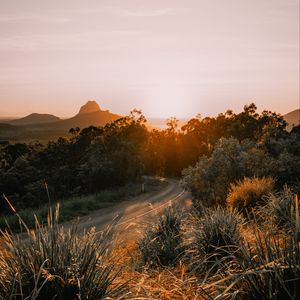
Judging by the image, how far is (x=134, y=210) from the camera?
30.4 meters

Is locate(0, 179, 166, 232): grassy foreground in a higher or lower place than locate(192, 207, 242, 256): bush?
lower

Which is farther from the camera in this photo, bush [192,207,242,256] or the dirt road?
the dirt road

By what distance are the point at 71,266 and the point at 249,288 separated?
5.69ft

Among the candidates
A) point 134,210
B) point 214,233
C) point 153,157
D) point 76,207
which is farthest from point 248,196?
point 153,157

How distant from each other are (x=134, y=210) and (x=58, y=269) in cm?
2673

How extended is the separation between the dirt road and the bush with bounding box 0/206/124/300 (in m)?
14.7

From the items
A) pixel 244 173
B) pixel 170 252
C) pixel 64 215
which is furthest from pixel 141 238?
pixel 64 215

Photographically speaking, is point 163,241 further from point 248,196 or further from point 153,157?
point 153,157

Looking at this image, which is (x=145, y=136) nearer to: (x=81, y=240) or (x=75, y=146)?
(x=75, y=146)

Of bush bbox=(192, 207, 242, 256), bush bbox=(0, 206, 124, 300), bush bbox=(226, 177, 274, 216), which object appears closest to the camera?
bush bbox=(0, 206, 124, 300)

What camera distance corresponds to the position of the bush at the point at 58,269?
377 centimetres

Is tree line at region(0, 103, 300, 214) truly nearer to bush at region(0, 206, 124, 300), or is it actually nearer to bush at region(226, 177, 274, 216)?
bush at region(226, 177, 274, 216)

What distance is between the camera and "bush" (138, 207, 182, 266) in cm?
955

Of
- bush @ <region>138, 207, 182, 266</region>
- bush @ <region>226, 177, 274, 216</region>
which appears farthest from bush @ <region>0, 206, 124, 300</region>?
bush @ <region>226, 177, 274, 216</region>
